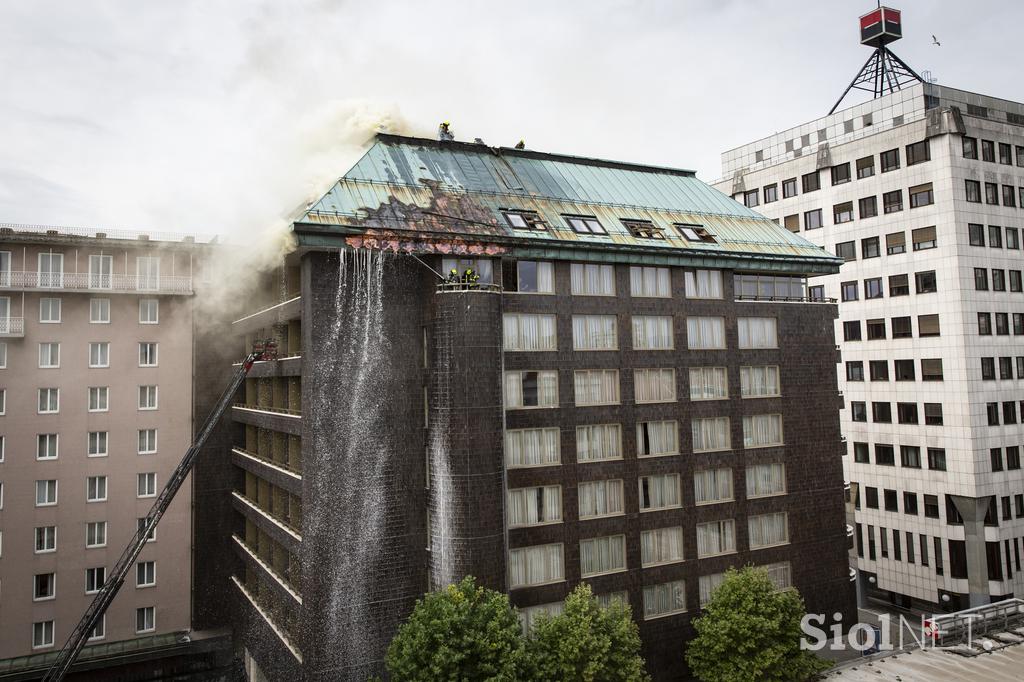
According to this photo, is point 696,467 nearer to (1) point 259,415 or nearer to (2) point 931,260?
(1) point 259,415

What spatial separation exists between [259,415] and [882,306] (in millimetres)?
53050

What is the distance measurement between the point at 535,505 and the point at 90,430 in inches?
1367

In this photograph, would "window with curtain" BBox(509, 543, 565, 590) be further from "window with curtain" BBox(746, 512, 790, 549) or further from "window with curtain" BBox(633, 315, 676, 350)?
"window with curtain" BBox(746, 512, 790, 549)

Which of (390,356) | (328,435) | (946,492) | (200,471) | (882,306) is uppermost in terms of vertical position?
(882,306)

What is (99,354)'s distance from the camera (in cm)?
5175

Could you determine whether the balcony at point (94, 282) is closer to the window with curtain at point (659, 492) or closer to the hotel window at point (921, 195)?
the window with curtain at point (659, 492)

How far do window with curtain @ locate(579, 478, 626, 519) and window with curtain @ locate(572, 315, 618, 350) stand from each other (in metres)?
7.58

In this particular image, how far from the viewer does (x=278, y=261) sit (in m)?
40.0

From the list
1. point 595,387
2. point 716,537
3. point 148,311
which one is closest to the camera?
point 595,387

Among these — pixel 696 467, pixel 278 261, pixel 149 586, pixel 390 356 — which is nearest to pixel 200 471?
pixel 149 586

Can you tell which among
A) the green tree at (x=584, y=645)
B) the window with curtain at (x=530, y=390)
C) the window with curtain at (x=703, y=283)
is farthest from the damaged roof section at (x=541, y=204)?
the green tree at (x=584, y=645)

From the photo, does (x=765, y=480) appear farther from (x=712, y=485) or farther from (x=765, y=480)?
(x=712, y=485)

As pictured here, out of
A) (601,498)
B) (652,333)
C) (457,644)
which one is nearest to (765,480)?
(601,498)

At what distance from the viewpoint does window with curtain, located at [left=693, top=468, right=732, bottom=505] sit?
41.8 metres
